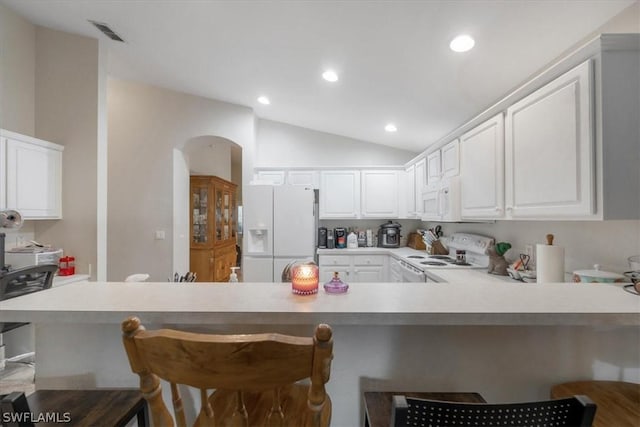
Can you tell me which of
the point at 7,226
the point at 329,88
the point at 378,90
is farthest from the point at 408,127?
the point at 7,226

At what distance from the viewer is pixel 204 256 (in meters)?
4.73

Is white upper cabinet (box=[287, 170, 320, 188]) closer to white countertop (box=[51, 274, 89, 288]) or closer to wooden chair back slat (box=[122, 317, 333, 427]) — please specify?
white countertop (box=[51, 274, 89, 288])

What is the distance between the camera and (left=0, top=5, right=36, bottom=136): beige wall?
101 inches

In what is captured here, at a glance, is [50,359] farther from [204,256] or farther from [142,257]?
[204,256]

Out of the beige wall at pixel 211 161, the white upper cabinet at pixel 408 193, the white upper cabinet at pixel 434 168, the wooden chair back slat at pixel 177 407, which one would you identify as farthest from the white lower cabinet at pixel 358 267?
the wooden chair back slat at pixel 177 407

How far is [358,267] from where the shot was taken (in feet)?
12.6

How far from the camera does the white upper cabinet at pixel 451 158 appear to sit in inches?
100

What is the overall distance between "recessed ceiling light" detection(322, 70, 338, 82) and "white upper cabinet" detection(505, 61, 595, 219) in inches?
58.4

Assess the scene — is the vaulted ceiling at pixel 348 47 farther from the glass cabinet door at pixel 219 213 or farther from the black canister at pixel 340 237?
the glass cabinet door at pixel 219 213

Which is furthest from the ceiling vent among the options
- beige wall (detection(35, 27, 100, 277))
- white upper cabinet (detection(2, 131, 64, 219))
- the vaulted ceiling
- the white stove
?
the white stove

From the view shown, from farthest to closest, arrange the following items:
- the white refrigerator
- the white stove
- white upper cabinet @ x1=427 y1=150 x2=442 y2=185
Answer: the white refrigerator
white upper cabinet @ x1=427 y1=150 x2=442 y2=185
the white stove

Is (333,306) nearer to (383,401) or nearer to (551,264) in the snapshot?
(383,401)

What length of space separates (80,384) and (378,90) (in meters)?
2.86

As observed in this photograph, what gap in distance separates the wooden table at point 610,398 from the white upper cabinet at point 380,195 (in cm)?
Result: 328
